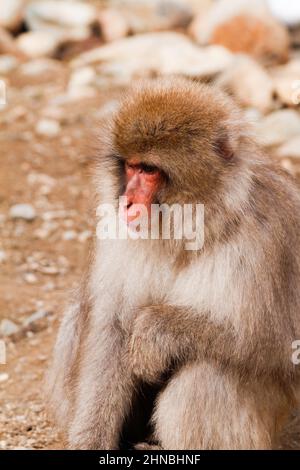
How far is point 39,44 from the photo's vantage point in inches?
448

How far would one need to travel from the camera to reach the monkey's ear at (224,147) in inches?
139

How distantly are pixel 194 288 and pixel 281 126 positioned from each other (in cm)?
553

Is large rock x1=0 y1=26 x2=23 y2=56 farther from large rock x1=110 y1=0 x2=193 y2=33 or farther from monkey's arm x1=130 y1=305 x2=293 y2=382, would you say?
monkey's arm x1=130 y1=305 x2=293 y2=382

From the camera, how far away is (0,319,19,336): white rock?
531 centimetres

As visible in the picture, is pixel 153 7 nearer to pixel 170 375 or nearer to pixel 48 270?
pixel 48 270

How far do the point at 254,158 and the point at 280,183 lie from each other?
0.17m

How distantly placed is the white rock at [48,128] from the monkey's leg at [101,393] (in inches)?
196

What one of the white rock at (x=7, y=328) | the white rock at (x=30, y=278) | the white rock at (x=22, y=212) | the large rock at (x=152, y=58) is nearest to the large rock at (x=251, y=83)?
the large rock at (x=152, y=58)

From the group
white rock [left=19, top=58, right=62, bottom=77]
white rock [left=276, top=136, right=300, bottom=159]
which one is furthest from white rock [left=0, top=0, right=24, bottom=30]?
white rock [left=276, top=136, right=300, bottom=159]

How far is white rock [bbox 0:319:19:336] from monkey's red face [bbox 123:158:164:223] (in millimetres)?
2095

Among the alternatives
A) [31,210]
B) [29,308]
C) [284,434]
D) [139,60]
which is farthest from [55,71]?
[284,434]

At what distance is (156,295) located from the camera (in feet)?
12.2

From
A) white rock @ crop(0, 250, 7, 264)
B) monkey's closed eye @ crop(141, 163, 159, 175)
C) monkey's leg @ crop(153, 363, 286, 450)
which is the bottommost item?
monkey's leg @ crop(153, 363, 286, 450)

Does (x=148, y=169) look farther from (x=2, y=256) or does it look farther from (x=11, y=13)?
(x=11, y=13)
